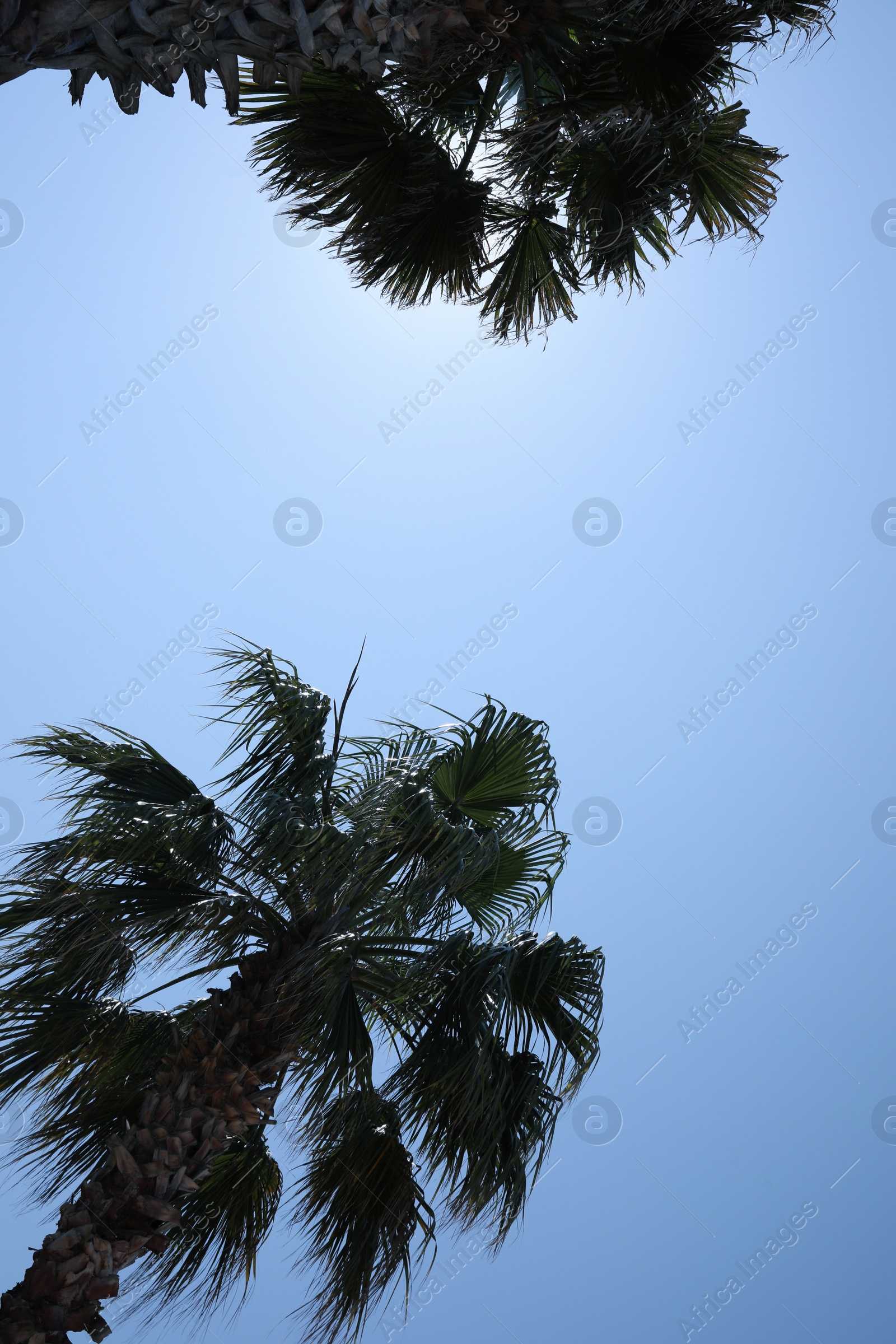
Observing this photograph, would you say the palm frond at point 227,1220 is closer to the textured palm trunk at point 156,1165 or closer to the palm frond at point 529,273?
the textured palm trunk at point 156,1165

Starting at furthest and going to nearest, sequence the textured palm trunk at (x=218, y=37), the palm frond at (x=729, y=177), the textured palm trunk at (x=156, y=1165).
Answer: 1. the palm frond at (x=729, y=177)
2. the textured palm trunk at (x=156, y=1165)
3. the textured palm trunk at (x=218, y=37)

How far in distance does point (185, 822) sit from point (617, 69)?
4048 millimetres

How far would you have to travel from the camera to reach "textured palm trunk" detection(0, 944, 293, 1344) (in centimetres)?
401

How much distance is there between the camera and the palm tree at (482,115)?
9.53 feet

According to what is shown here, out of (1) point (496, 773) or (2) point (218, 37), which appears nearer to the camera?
(2) point (218, 37)

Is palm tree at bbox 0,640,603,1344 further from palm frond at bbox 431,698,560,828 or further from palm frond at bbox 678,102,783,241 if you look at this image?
palm frond at bbox 678,102,783,241

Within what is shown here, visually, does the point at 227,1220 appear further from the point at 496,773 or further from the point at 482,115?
the point at 482,115

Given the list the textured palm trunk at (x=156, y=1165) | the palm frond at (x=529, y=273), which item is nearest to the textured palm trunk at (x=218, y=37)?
the palm frond at (x=529, y=273)

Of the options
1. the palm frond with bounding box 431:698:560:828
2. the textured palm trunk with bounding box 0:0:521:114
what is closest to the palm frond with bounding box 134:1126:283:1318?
the palm frond with bounding box 431:698:560:828

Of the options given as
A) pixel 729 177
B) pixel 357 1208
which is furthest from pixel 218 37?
pixel 357 1208

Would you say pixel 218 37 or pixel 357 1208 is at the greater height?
pixel 218 37

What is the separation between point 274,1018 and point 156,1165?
76 centimetres

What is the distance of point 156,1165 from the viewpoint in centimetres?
413

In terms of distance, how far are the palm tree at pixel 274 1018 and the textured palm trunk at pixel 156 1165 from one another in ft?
0.03
